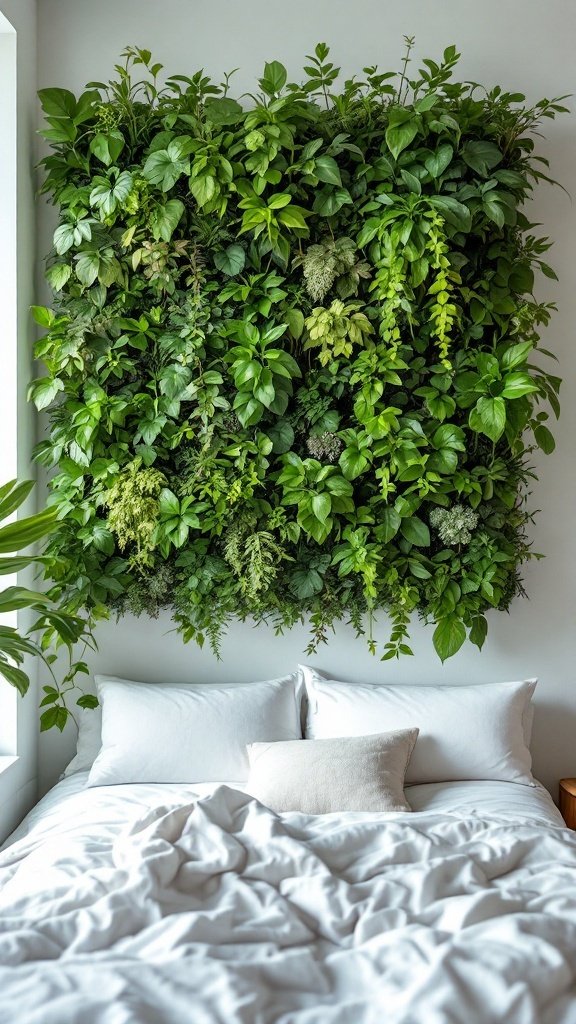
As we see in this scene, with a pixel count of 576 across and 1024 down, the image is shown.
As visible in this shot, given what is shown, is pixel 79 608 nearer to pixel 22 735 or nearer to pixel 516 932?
pixel 22 735

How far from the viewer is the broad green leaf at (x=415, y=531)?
111 inches

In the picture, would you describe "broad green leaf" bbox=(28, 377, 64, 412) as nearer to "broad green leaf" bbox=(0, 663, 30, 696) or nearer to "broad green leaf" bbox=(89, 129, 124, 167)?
"broad green leaf" bbox=(89, 129, 124, 167)

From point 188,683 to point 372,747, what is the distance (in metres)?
0.75

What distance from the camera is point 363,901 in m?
1.81

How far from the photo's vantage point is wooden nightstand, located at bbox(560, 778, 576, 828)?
2824mm

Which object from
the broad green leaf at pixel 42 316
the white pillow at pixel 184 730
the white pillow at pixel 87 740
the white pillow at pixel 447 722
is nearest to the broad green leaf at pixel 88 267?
the broad green leaf at pixel 42 316

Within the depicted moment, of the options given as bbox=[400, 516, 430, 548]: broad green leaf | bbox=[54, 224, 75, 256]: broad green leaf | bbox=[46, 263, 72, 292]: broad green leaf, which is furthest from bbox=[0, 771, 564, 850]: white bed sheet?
bbox=[54, 224, 75, 256]: broad green leaf

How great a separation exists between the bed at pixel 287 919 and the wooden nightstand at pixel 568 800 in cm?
59

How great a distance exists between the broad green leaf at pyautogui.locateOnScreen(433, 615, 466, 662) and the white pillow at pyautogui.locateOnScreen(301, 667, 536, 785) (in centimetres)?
13

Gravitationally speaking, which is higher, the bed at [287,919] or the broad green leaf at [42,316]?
the broad green leaf at [42,316]

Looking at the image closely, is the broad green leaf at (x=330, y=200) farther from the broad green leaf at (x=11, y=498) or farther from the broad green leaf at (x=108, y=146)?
the broad green leaf at (x=11, y=498)

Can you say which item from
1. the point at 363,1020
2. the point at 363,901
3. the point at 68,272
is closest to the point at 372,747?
the point at 363,901

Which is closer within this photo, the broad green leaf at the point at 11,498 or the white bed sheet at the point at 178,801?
the broad green leaf at the point at 11,498

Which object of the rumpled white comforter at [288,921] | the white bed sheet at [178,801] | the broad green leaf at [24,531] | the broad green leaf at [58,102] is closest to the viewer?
the rumpled white comforter at [288,921]
